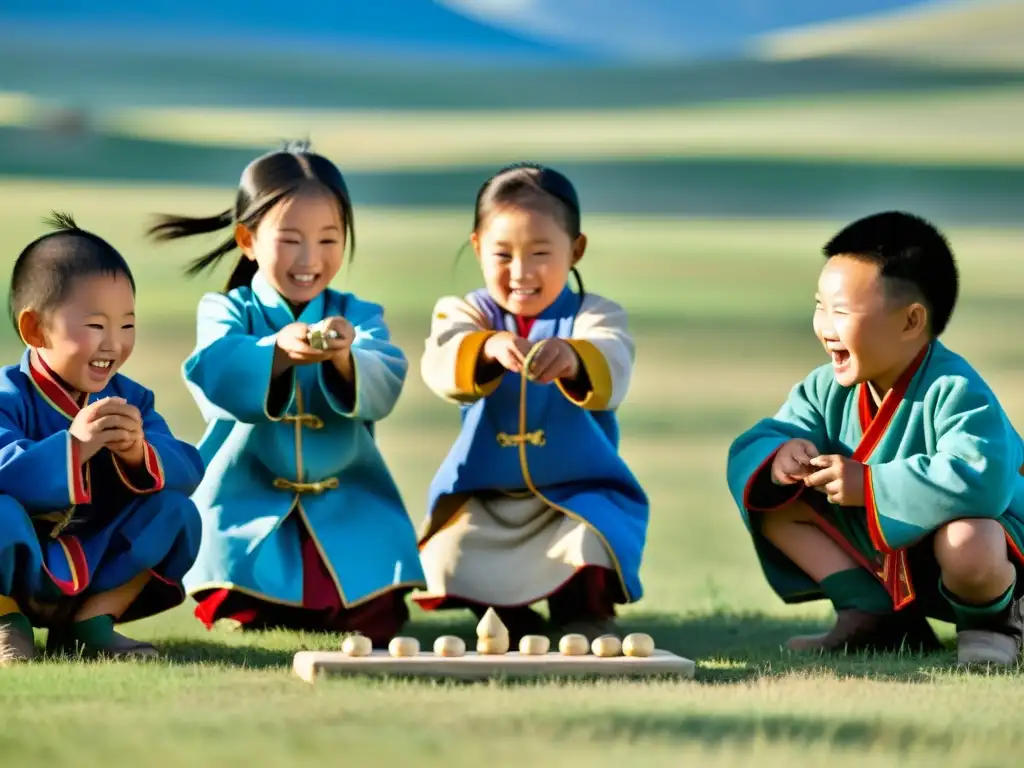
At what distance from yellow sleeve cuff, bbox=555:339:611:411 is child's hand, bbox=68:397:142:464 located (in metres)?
0.99

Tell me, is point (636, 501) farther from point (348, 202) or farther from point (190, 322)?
point (190, 322)

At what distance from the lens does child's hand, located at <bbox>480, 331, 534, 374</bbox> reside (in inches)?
148

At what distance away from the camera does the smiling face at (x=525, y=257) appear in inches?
156

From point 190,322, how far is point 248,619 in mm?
4898

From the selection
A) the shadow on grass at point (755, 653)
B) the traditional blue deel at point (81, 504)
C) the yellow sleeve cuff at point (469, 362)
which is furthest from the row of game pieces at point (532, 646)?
the yellow sleeve cuff at point (469, 362)

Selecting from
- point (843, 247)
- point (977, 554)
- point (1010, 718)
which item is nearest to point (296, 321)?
point (843, 247)

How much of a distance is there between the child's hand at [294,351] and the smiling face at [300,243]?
0.61 feet

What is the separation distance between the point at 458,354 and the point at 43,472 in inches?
38.9

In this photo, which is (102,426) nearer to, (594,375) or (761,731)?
(594,375)

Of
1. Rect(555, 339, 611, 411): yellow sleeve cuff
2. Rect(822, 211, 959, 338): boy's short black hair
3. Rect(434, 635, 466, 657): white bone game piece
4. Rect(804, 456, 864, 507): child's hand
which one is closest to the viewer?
Rect(434, 635, 466, 657): white bone game piece

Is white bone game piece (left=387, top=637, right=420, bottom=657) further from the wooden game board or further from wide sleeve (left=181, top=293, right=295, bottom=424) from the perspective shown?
wide sleeve (left=181, top=293, right=295, bottom=424)

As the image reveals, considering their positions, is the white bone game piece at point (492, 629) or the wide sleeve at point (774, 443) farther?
the wide sleeve at point (774, 443)

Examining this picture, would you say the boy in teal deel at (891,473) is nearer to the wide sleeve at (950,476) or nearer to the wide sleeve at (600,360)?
the wide sleeve at (950,476)

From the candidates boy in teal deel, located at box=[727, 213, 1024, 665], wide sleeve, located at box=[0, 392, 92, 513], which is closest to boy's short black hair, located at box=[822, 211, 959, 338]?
boy in teal deel, located at box=[727, 213, 1024, 665]
